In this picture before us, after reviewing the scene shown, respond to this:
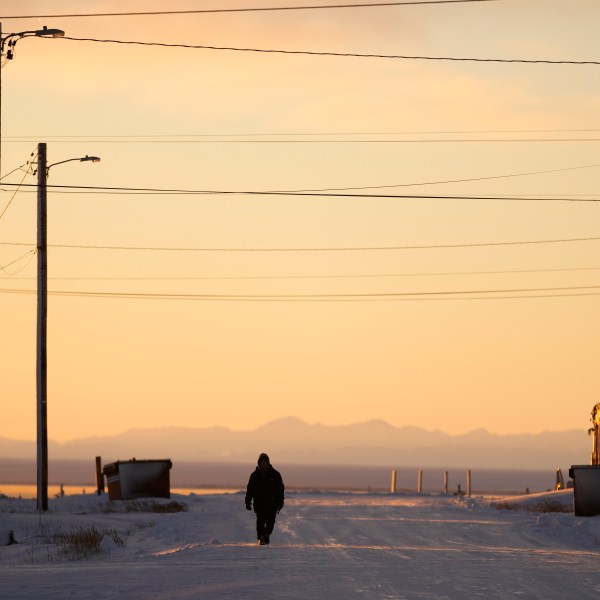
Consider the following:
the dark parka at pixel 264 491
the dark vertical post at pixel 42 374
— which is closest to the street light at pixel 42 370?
the dark vertical post at pixel 42 374

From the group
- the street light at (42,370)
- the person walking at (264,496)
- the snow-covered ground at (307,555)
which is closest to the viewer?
the snow-covered ground at (307,555)

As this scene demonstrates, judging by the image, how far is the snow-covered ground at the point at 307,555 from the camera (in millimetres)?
19469

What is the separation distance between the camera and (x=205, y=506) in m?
49.7

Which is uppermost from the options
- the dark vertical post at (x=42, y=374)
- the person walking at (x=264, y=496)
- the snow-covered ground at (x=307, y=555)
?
the dark vertical post at (x=42, y=374)

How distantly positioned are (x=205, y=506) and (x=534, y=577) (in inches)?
1148

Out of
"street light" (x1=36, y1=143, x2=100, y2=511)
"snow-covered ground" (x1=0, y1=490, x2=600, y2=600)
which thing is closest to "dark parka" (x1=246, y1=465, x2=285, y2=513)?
"snow-covered ground" (x1=0, y1=490, x2=600, y2=600)

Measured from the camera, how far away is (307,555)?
25109 mm

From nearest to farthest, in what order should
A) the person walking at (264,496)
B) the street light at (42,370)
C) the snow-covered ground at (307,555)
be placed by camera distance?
the snow-covered ground at (307,555), the person walking at (264,496), the street light at (42,370)

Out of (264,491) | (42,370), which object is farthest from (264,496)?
(42,370)

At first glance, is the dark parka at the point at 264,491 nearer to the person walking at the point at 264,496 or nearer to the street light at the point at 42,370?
the person walking at the point at 264,496

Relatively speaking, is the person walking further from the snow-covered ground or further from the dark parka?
the snow-covered ground

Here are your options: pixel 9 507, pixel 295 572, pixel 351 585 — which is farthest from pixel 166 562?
pixel 9 507

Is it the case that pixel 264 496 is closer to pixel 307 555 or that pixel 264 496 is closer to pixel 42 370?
pixel 307 555

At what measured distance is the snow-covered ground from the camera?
1947 centimetres
